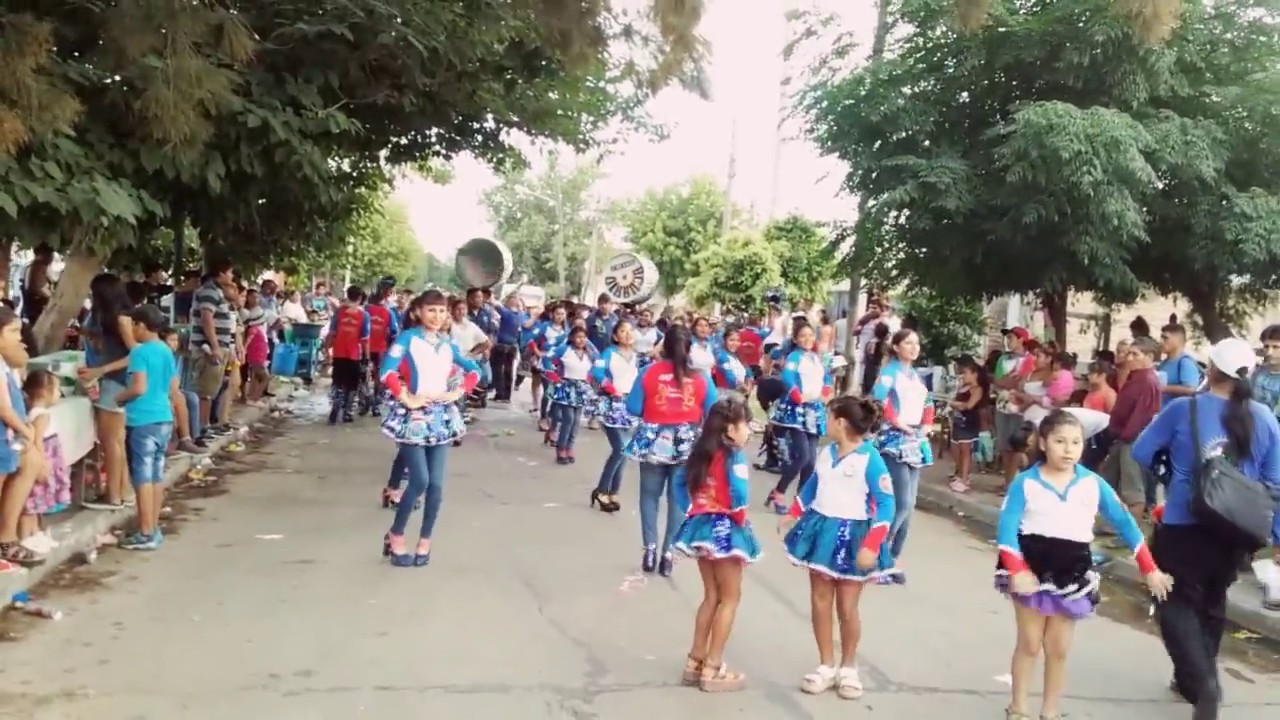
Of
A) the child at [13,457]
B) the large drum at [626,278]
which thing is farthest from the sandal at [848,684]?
the large drum at [626,278]

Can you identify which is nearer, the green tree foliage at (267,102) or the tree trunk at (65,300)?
A: the green tree foliage at (267,102)

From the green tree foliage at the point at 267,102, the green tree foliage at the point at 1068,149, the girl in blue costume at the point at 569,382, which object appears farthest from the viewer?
the girl in blue costume at the point at 569,382

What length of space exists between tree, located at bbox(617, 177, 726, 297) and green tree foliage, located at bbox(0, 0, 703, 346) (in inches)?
1132

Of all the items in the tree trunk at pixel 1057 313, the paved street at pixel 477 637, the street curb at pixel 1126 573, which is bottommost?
the paved street at pixel 477 637

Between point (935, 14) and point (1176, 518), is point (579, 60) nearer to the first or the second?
point (1176, 518)

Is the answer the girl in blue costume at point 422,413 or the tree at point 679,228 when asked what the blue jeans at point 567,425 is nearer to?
the girl in blue costume at point 422,413

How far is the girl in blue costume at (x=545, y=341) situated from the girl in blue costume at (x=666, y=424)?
675 cm

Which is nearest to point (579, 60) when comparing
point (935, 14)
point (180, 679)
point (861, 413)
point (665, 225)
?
point (861, 413)

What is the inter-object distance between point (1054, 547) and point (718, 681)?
5.43ft

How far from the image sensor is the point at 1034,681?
6031 mm

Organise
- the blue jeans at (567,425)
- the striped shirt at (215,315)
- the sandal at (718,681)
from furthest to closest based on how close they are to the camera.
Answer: the blue jeans at (567,425) → the striped shirt at (215,315) → the sandal at (718,681)

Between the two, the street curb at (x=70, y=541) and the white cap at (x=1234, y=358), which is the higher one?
the white cap at (x=1234, y=358)

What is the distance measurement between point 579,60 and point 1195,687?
4.26m

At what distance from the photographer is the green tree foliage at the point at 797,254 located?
25.9 meters
